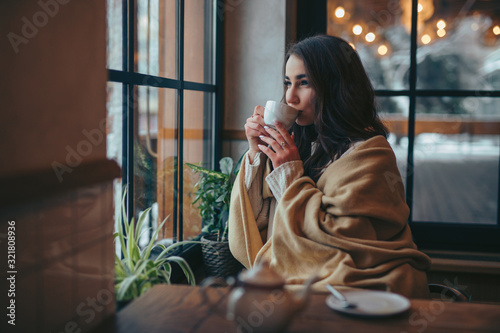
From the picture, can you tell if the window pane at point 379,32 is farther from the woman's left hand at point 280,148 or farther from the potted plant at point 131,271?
the potted plant at point 131,271

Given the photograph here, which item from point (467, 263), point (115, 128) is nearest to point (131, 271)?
point (115, 128)

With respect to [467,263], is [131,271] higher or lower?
higher

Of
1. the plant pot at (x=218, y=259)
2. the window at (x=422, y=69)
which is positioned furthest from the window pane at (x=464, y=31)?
the plant pot at (x=218, y=259)

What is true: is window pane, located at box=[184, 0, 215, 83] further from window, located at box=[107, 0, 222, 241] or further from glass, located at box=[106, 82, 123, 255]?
glass, located at box=[106, 82, 123, 255]

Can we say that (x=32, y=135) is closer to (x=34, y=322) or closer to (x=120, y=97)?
(x=34, y=322)

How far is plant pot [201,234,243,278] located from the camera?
2.30 meters

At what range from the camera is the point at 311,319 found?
1.04m

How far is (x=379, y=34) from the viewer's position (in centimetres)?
305

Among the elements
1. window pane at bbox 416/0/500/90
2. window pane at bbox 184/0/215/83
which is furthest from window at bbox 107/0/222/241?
window pane at bbox 416/0/500/90

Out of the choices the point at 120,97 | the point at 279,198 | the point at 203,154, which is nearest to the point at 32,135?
the point at 120,97

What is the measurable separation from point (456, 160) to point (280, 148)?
9.33m

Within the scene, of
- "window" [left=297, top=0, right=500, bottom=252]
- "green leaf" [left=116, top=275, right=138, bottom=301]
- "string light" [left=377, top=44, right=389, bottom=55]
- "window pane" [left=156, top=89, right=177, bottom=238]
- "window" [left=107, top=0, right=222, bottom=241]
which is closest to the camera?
"green leaf" [left=116, top=275, right=138, bottom=301]

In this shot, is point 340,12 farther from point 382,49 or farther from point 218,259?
Answer: point 218,259

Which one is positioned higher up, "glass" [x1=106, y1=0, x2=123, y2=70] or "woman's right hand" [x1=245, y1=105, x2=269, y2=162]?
"glass" [x1=106, y1=0, x2=123, y2=70]
